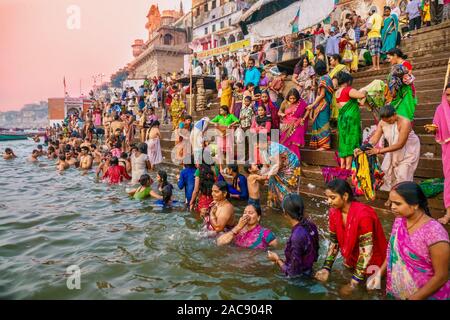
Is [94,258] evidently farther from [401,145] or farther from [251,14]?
[251,14]

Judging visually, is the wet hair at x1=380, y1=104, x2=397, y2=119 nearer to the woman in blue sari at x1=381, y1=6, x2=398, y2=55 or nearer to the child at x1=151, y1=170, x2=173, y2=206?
the child at x1=151, y1=170, x2=173, y2=206

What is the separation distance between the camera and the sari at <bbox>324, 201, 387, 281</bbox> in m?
3.04

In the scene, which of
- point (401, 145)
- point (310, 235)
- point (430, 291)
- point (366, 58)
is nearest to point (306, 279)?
point (310, 235)

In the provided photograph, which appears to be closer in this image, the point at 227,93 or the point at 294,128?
the point at 294,128

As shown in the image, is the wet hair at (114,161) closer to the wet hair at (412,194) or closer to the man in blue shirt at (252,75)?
the man in blue shirt at (252,75)

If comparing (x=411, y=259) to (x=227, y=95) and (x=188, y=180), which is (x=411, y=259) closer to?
(x=188, y=180)

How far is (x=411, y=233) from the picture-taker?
2.53m

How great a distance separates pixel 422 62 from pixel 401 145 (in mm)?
4538

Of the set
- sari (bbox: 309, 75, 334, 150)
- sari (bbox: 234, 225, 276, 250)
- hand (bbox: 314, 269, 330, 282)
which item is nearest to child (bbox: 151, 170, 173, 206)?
sari (bbox: 234, 225, 276, 250)

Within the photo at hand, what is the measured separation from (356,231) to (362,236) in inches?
2.6

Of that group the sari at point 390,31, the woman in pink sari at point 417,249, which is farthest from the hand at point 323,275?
the sari at point 390,31

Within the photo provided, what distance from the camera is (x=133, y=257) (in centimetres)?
452

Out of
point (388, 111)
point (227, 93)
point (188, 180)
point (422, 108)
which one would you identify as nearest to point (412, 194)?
point (388, 111)
